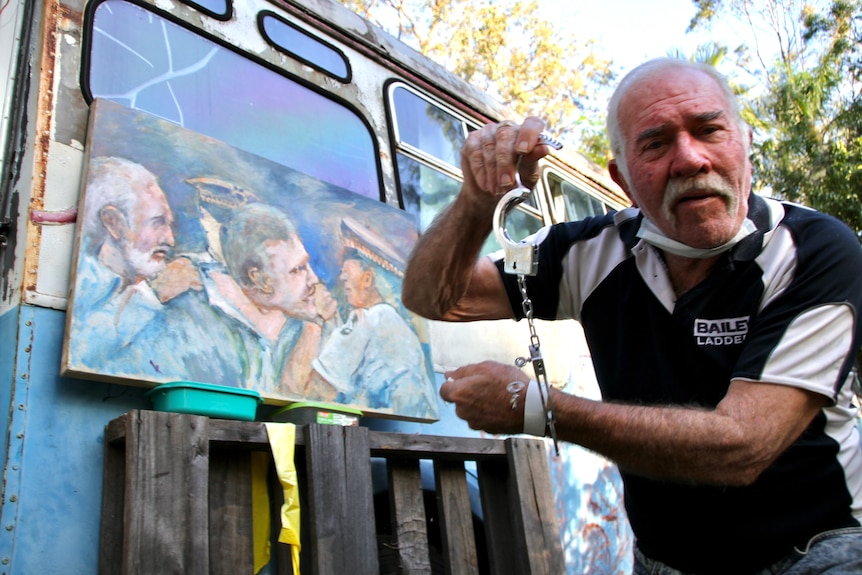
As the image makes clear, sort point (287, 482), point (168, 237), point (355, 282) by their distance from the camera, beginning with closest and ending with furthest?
point (287, 482) → point (168, 237) → point (355, 282)

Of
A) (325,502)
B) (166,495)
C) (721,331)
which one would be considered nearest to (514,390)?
(721,331)

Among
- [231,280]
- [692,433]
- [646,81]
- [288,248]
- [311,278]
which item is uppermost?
[288,248]

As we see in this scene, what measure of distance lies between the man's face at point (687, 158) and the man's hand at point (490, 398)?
0.63 meters

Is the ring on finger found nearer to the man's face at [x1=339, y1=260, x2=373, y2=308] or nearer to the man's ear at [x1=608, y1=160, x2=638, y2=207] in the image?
the man's ear at [x1=608, y1=160, x2=638, y2=207]

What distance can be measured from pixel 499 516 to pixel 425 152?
7.49ft

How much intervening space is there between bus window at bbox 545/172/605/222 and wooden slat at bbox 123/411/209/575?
4.16m

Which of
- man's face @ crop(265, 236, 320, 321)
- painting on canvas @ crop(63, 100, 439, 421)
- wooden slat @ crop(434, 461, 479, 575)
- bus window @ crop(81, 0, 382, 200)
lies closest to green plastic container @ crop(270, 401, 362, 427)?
painting on canvas @ crop(63, 100, 439, 421)

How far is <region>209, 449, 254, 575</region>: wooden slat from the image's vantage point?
2.79m

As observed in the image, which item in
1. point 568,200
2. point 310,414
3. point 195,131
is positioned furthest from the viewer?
point 568,200

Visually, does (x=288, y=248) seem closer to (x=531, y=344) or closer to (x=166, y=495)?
(x=166, y=495)

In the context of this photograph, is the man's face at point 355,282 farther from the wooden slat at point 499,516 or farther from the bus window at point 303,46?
the bus window at point 303,46

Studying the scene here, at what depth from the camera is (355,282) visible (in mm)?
3910

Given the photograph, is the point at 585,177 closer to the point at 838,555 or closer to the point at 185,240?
the point at 185,240

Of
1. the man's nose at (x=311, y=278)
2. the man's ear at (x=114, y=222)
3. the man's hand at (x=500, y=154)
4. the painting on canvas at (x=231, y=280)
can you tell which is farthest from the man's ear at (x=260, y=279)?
the man's hand at (x=500, y=154)
